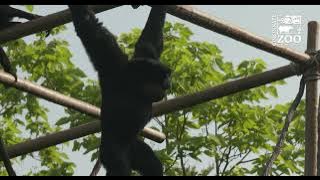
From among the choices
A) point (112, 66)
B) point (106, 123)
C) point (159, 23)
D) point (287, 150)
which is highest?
point (159, 23)

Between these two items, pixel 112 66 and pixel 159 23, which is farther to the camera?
pixel 159 23

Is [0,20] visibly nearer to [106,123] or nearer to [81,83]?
[106,123]

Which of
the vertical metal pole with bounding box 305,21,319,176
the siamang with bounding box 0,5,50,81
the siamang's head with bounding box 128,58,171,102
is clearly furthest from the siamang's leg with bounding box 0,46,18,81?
the vertical metal pole with bounding box 305,21,319,176

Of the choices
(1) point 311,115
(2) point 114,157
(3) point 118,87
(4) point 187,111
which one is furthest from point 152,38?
(4) point 187,111

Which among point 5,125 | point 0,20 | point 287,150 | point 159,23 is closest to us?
point 159,23

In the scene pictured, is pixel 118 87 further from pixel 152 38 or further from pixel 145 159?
pixel 152 38

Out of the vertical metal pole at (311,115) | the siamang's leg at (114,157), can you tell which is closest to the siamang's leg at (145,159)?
the siamang's leg at (114,157)

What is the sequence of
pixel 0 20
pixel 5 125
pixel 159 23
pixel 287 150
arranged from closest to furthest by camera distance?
pixel 159 23
pixel 0 20
pixel 287 150
pixel 5 125

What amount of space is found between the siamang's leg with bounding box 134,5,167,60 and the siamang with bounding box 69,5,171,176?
73cm

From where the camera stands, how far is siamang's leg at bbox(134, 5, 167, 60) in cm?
714

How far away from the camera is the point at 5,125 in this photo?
17.2 metres

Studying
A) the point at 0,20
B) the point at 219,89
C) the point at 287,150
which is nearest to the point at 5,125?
the point at 287,150

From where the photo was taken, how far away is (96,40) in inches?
243
